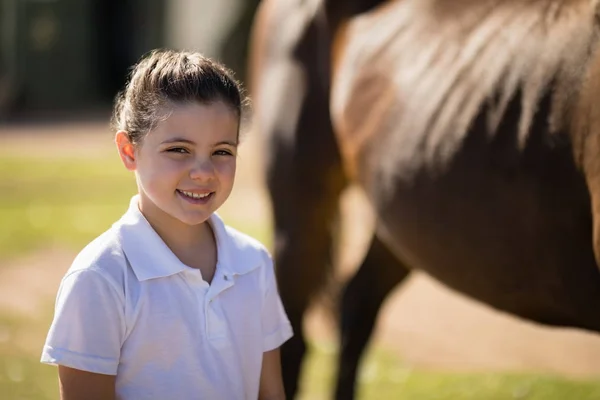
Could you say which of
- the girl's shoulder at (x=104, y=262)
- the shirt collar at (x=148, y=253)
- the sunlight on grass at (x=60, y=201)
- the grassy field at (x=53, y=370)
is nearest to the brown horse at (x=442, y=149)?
the grassy field at (x=53, y=370)

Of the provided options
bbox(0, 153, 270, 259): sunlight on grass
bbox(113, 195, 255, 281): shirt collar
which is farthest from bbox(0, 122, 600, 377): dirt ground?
bbox(113, 195, 255, 281): shirt collar

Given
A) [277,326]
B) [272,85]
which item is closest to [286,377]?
[272,85]

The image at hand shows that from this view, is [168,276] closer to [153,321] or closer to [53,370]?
[153,321]

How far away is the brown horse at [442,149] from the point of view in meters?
2.53

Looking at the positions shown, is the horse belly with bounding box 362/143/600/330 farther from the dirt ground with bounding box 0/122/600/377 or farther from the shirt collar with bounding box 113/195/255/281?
the shirt collar with bounding box 113/195/255/281

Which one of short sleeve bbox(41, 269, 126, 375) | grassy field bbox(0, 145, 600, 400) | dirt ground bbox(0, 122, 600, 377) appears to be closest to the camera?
short sleeve bbox(41, 269, 126, 375)

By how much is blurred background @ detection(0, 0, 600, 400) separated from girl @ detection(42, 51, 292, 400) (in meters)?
Result: 0.56

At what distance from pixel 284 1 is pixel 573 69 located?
5.70 ft

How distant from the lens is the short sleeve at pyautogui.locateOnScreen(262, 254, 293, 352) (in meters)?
2.04

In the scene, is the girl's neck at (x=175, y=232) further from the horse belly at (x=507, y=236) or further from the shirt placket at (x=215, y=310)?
the horse belly at (x=507, y=236)

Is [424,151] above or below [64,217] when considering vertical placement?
above

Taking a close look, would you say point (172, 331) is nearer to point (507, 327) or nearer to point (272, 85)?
point (272, 85)

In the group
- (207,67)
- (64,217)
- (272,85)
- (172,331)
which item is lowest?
(64,217)

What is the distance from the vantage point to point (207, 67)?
1917mm
